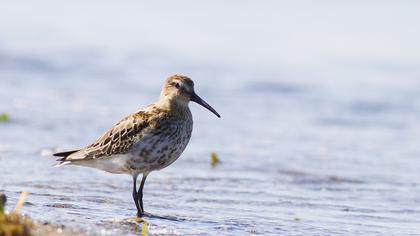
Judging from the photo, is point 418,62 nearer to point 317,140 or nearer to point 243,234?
point 317,140

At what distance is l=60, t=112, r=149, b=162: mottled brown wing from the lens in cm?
752

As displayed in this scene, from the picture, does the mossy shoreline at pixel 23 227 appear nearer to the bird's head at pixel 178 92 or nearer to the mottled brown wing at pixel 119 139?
the mottled brown wing at pixel 119 139

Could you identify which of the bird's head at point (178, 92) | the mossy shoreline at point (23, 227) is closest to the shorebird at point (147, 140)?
the bird's head at point (178, 92)

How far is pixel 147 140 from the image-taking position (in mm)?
7441

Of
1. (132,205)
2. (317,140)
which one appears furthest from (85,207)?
(317,140)

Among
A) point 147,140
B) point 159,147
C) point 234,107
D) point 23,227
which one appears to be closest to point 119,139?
point 147,140

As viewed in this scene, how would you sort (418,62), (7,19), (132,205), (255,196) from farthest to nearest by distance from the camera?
(7,19) < (418,62) < (255,196) < (132,205)

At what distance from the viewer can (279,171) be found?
1071 cm

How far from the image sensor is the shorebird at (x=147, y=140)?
7441 mm

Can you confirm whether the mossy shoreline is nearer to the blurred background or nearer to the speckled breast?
the blurred background

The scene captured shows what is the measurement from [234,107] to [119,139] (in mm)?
8099

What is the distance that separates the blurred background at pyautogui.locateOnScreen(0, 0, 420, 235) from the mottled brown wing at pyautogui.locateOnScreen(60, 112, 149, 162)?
0.49m

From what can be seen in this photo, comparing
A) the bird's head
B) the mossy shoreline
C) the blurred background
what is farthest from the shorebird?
the mossy shoreline

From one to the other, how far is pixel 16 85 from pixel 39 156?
222 inches
